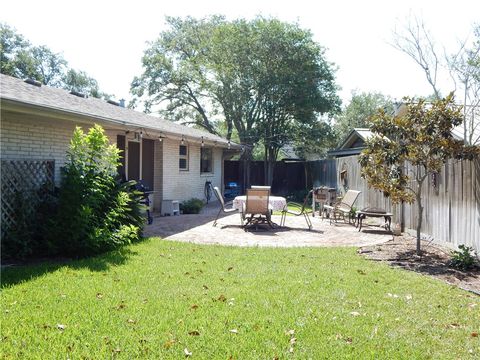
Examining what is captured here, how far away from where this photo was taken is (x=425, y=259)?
22.9 ft

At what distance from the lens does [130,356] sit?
10.3 ft

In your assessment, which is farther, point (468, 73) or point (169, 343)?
point (468, 73)

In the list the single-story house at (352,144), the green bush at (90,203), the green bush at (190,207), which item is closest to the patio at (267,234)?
the green bush at (90,203)

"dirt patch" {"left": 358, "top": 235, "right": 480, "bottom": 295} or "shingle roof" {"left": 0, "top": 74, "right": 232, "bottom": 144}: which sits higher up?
"shingle roof" {"left": 0, "top": 74, "right": 232, "bottom": 144}

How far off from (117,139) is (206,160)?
6.83m

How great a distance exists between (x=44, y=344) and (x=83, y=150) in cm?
435

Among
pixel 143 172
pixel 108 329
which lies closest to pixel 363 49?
pixel 143 172

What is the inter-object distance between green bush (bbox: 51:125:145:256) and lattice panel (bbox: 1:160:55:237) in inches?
19.3

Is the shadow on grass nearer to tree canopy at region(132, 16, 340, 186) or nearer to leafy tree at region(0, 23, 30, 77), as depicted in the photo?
tree canopy at region(132, 16, 340, 186)

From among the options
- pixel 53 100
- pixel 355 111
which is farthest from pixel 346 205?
pixel 355 111

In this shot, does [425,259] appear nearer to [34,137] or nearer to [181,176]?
[34,137]

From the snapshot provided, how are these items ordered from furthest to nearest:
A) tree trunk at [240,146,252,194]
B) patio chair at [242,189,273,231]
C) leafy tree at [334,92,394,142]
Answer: leafy tree at [334,92,394,142] → tree trunk at [240,146,252,194] → patio chair at [242,189,273,231]

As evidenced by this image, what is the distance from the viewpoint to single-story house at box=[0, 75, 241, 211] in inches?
275

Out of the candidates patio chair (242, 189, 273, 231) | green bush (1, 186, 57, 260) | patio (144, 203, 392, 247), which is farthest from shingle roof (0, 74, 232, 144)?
patio chair (242, 189, 273, 231)
